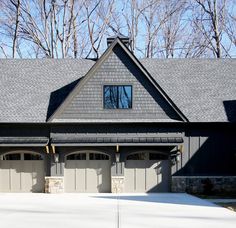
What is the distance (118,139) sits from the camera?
2120cm

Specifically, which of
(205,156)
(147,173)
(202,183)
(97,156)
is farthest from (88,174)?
(205,156)

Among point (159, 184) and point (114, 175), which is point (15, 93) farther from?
point (159, 184)

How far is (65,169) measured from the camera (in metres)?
21.7

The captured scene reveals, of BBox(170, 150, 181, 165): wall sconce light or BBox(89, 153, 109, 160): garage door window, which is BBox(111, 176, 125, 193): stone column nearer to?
BBox(89, 153, 109, 160): garage door window

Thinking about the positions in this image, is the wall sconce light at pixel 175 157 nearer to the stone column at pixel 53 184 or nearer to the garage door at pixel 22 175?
the stone column at pixel 53 184

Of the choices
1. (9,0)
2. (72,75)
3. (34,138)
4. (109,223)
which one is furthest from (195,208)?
(9,0)

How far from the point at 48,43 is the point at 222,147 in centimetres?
2413

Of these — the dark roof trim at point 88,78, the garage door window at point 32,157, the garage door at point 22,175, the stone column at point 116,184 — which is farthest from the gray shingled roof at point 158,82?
the stone column at point 116,184

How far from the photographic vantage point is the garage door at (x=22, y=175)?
71.6ft

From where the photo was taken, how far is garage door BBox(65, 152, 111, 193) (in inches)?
852

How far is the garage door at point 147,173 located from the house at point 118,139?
0.05 m

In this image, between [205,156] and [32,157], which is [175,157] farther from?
[32,157]

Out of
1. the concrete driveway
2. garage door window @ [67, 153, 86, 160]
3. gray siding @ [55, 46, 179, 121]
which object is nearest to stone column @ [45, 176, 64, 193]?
garage door window @ [67, 153, 86, 160]

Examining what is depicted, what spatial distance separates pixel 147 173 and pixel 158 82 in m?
5.51
